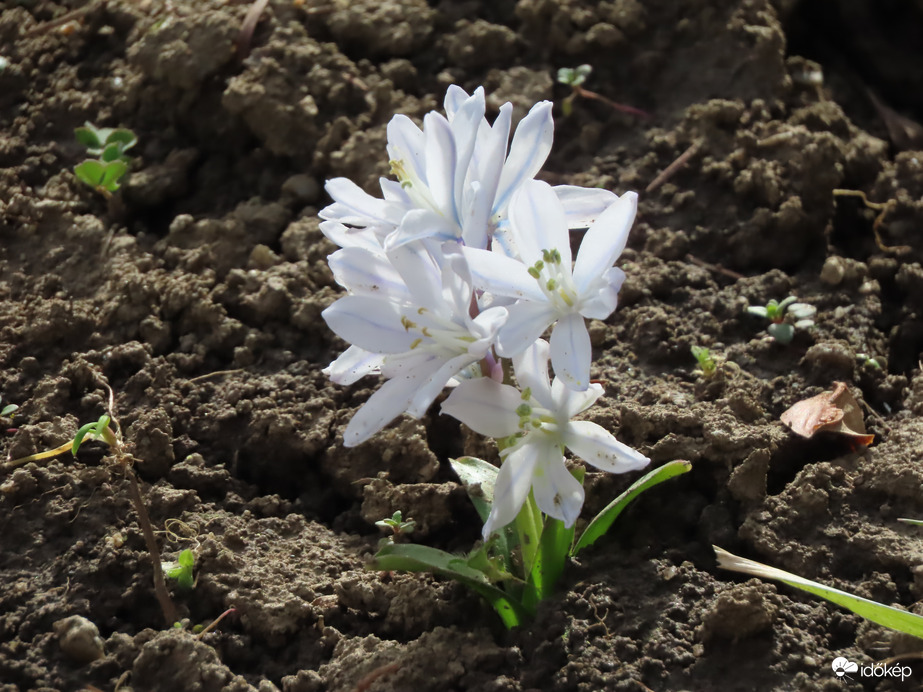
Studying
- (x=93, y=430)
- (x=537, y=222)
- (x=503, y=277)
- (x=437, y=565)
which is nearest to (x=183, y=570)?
(x=93, y=430)

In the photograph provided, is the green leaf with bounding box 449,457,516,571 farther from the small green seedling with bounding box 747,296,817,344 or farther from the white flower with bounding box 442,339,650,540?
the small green seedling with bounding box 747,296,817,344

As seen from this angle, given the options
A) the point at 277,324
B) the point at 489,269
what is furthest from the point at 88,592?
the point at 489,269

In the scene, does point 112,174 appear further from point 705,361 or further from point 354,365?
point 705,361

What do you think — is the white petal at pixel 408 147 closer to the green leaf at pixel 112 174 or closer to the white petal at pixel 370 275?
the white petal at pixel 370 275

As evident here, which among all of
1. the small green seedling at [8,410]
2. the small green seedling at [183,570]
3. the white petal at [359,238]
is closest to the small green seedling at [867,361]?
the white petal at [359,238]

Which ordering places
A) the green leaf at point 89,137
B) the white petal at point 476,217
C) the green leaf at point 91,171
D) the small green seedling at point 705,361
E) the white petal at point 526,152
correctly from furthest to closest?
the green leaf at point 89,137 → the green leaf at point 91,171 → the small green seedling at point 705,361 → the white petal at point 526,152 → the white petal at point 476,217

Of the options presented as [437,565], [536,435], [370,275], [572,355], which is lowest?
[437,565]
